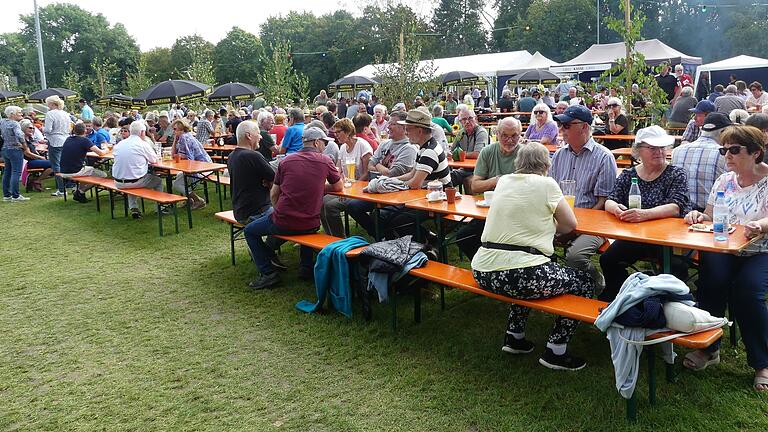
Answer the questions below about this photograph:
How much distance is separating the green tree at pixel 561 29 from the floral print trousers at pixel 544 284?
4791 centimetres

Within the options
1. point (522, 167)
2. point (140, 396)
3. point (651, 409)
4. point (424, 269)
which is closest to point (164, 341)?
point (140, 396)

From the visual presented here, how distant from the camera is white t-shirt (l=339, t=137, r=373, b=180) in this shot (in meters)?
6.86

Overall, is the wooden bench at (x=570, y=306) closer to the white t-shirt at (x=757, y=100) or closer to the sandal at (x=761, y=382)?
the sandal at (x=761, y=382)

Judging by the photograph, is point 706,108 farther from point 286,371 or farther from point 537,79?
point 537,79

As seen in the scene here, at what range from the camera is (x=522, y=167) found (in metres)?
3.53

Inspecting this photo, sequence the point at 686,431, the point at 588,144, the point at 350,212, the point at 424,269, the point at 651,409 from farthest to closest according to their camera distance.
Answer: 1. the point at 350,212
2. the point at 588,144
3. the point at 424,269
4. the point at 651,409
5. the point at 686,431

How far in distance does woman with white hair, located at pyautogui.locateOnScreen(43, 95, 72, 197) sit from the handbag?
10745 mm

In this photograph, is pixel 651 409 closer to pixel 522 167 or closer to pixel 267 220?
pixel 522 167

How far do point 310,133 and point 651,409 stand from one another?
11.1ft

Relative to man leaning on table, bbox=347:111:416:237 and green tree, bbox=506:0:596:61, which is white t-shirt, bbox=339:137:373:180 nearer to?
man leaning on table, bbox=347:111:416:237

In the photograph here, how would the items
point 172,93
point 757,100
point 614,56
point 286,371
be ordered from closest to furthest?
point 286,371, point 757,100, point 172,93, point 614,56

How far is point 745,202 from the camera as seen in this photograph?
11.5ft

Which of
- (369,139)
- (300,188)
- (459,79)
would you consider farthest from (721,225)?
(459,79)

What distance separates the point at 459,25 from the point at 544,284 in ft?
204
